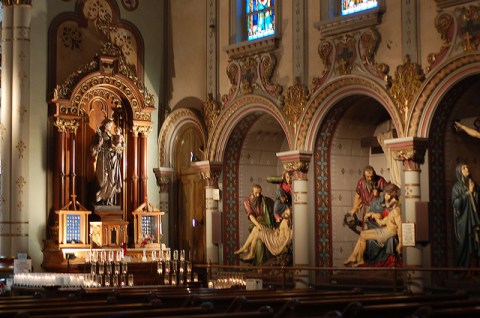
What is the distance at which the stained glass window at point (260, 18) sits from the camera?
22172mm

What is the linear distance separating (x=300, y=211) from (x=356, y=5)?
15.1ft

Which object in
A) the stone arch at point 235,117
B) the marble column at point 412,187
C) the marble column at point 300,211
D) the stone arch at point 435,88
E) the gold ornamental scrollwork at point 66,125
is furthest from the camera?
the gold ornamental scrollwork at point 66,125

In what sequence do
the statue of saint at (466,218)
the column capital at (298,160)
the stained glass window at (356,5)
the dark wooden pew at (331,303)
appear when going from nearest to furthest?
1. the dark wooden pew at (331,303)
2. the statue of saint at (466,218)
3. the stained glass window at (356,5)
4. the column capital at (298,160)

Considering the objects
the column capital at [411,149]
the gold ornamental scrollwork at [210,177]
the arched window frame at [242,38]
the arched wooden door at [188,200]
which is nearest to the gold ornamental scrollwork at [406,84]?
the column capital at [411,149]

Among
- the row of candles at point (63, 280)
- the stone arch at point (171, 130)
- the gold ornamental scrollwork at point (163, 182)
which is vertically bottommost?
the row of candles at point (63, 280)

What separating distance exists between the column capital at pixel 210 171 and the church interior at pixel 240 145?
4 cm

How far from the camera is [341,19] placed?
19.8 m

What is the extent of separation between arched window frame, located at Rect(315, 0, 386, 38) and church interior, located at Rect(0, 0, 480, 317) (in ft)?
0.14

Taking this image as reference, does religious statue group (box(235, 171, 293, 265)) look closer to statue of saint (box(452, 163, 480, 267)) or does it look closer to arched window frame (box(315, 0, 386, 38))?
arched window frame (box(315, 0, 386, 38))

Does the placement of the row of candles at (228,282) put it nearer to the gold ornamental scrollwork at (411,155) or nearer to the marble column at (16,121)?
the gold ornamental scrollwork at (411,155)

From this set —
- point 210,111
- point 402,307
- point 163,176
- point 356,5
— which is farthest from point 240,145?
point 402,307

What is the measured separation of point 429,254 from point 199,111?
7.91 m

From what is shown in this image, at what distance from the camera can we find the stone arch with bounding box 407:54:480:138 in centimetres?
1730

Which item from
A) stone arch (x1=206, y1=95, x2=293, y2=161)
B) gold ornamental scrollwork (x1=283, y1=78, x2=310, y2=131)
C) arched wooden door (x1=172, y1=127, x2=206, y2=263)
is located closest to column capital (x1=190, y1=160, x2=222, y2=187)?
stone arch (x1=206, y1=95, x2=293, y2=161)
